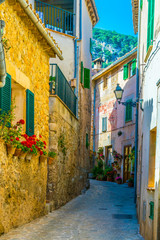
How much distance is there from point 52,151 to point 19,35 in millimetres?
4540

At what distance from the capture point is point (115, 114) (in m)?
28.0

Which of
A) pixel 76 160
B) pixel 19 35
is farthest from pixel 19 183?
pixel 76 160

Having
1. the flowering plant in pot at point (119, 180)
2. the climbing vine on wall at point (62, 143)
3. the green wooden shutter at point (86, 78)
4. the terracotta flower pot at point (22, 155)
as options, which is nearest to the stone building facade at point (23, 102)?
the terracotta flower pot at point (22, 155)

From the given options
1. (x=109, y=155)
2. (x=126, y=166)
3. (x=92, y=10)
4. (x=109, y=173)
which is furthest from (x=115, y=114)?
(x=92, y=10)

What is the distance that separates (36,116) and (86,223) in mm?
3026

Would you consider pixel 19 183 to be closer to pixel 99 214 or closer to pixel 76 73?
pixel 99 214

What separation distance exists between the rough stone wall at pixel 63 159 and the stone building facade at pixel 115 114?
7.08m

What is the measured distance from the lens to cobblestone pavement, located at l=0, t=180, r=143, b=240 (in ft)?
27.6

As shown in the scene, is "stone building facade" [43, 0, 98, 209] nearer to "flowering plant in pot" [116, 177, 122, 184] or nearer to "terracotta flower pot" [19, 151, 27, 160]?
→ "terracotta flower pot" [19, 151, 27, 160]

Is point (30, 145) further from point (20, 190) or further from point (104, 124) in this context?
point (104, 124)

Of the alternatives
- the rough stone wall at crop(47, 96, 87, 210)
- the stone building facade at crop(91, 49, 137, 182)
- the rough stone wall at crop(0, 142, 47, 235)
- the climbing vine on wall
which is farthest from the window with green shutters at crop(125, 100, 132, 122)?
the rough stone wall at crop(0, 142, 47, 235)

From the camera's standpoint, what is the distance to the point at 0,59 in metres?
5.47

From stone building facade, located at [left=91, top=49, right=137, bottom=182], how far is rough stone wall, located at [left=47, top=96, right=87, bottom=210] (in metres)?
7.08

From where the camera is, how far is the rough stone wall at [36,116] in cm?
805
